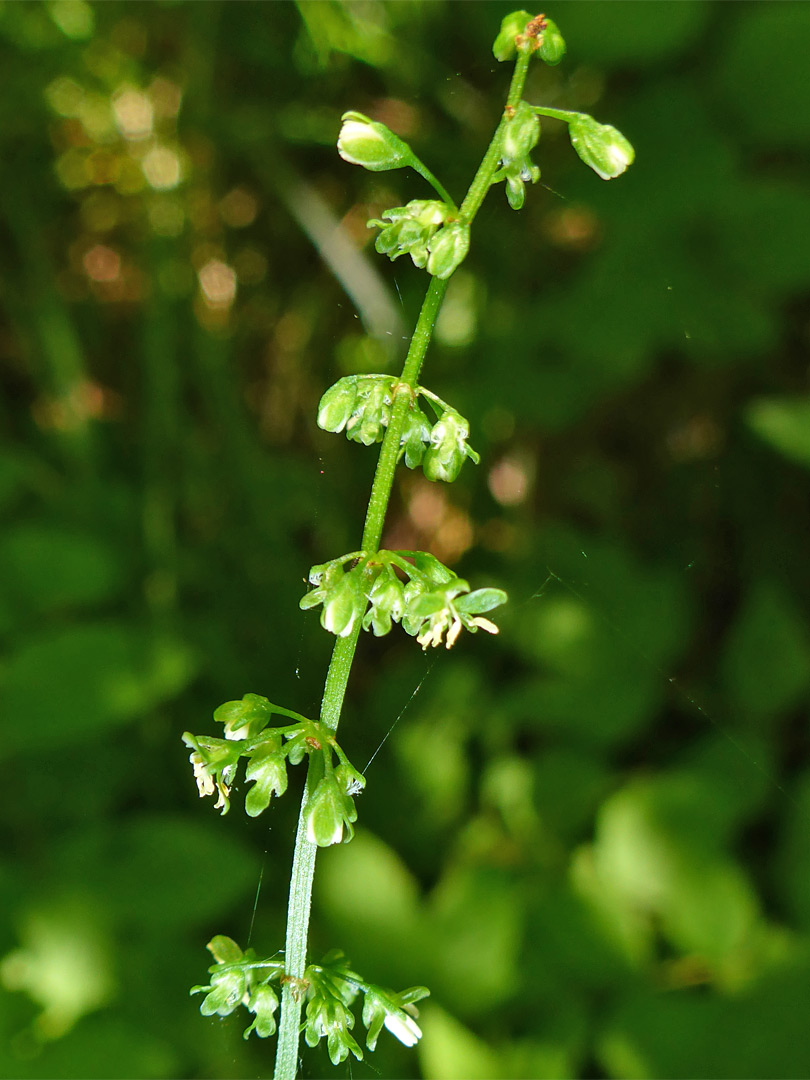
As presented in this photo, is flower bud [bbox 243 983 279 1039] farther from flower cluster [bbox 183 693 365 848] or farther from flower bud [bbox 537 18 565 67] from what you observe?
flower bud [bbox 537 18 565 67]

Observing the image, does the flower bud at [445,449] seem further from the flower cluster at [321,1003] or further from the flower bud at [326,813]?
the flower cluster at [321,1003]

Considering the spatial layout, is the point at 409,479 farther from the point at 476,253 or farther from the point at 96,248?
the point at 96,248

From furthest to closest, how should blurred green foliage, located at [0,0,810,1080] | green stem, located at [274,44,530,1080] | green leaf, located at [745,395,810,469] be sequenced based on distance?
green leaf, located at [745,395,810,469] → blurred green foliage, located at [0,0,810,1080] → green stem, located at [274,44,530,1080]

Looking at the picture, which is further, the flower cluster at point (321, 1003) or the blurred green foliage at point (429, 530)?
the blurred green foliage at point (429, 530)

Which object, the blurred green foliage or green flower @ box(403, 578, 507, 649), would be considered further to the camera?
the blurred green foliage

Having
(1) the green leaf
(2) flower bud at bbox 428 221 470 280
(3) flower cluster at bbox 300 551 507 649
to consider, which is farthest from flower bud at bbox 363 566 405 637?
(1) the green leaf

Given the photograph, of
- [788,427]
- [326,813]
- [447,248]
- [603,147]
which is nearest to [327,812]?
[326,813]

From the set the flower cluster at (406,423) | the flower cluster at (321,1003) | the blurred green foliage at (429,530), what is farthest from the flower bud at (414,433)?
the blurred green foliage at (429,530)

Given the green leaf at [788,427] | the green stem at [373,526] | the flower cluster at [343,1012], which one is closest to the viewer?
the green stem at [373,526]
